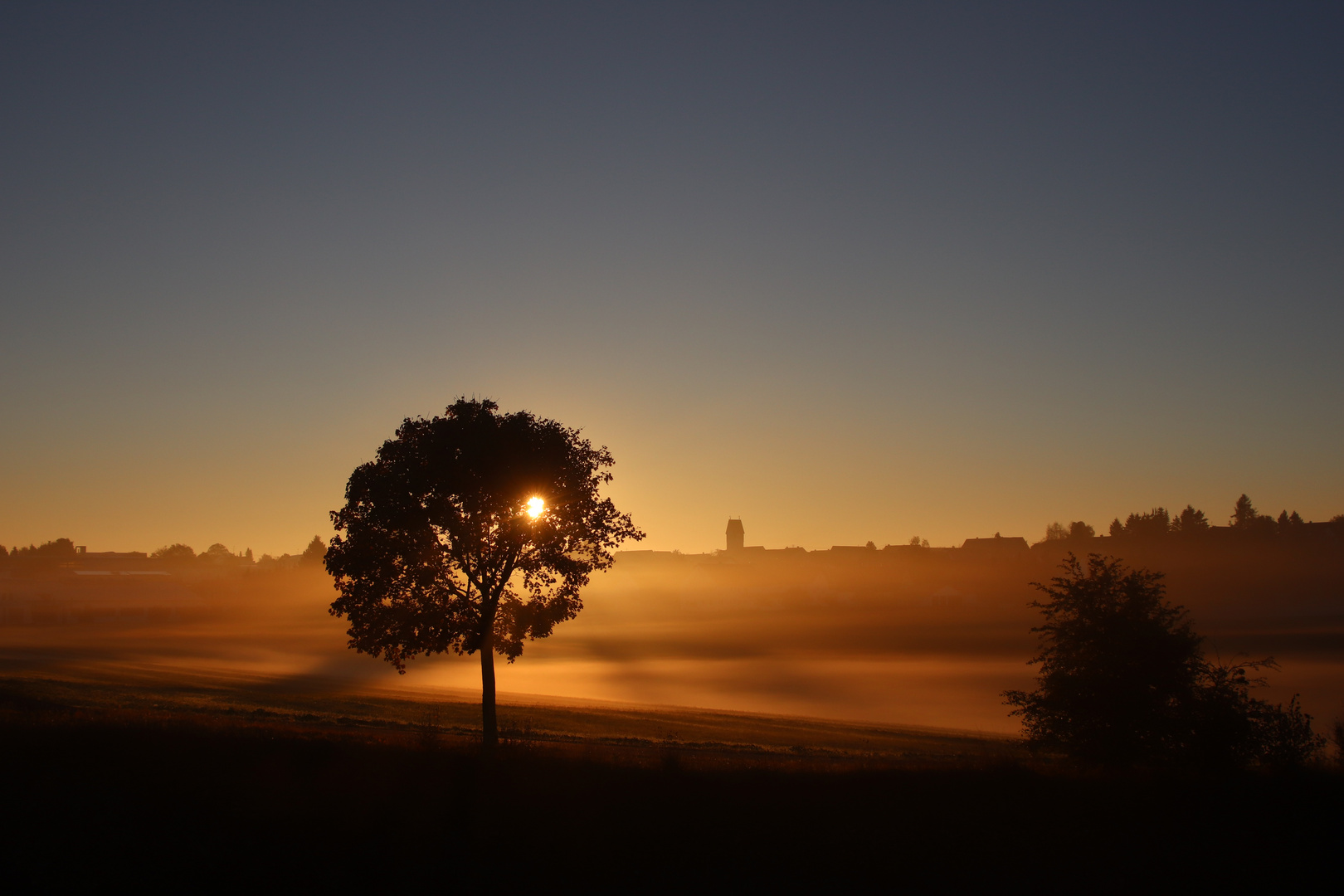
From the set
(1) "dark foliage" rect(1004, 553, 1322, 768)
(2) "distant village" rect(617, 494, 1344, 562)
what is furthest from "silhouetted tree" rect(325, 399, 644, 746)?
(2) "distant village" rect(617, 494, 1344, 562)

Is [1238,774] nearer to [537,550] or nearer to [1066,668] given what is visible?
[1066,668]

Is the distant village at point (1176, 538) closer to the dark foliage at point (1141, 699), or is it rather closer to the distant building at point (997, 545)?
the distant building at point (997, 545)

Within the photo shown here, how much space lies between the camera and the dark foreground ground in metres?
17.0

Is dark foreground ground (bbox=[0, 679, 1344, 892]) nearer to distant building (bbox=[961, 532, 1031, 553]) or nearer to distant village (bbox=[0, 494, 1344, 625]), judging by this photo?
distant village (bbox=[0, 494, 1344, 625])

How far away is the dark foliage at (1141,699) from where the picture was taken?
23.0 metres

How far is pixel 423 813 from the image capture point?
18.7 metres

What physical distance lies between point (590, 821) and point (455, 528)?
9934 millimetres

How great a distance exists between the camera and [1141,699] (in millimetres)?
23906

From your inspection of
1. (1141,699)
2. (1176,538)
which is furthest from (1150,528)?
(1141,699)

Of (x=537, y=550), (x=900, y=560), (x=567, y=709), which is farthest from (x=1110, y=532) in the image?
(x=537, y=550)

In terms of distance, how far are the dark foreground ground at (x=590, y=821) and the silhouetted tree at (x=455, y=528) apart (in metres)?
3.58

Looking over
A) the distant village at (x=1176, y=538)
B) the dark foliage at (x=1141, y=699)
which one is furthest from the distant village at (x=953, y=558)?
the dark foliage at (x=1141, y=699)

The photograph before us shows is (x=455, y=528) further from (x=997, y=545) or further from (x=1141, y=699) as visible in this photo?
(x=997, y=545)

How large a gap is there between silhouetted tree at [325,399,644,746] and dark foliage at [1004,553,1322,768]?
15.6 metres
